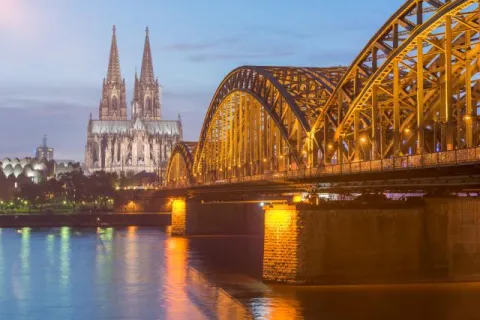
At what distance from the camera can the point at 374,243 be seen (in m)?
59.2

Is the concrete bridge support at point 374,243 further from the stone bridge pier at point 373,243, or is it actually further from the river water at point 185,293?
the river water at point 185,293

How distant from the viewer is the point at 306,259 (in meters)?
58.1

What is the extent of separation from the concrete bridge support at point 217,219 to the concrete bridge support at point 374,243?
237ft

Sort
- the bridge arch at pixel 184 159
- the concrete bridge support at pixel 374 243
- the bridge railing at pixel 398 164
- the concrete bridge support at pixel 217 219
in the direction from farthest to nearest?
the bridge arch at pixel 184 159 → the concrete bridge support at pixel 217 219 → the concrete bridge support at pixel 374 243 → the bridge railing at pixel 398 164

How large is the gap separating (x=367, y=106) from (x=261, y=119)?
45.8 meters

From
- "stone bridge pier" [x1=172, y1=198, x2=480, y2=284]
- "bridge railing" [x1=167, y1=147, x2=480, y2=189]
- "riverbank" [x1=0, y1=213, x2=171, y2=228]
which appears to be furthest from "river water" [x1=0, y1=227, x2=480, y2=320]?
"riverbank" [x1=0, y1=213, x2=171, y2=228]

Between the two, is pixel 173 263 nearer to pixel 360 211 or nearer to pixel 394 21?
pixel 360 211

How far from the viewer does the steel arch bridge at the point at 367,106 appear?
51.6m

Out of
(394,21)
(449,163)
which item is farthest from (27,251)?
(449,163)

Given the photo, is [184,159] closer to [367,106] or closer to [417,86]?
[367,106]

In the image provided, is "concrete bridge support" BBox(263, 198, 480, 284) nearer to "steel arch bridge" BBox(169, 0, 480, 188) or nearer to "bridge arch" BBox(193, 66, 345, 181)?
"steel arch bridge" BBox(169, 0, 480, 188)

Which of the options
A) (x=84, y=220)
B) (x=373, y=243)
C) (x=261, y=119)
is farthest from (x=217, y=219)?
(x=373, y=243)

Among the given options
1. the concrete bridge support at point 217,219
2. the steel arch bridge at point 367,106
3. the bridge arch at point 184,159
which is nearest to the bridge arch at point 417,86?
the steel arch bridge at point 367,106

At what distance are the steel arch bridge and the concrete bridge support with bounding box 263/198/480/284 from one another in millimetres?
4200
